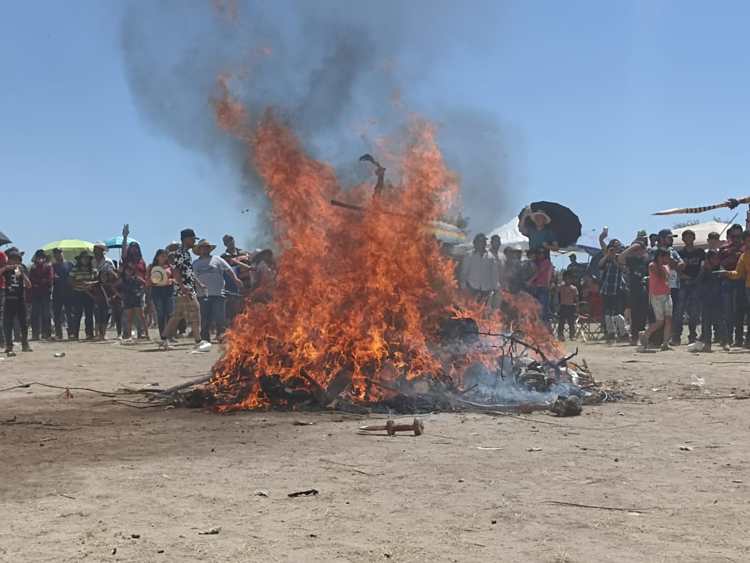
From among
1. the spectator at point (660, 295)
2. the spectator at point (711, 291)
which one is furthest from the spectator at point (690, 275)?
the spectator at point (660, 295)

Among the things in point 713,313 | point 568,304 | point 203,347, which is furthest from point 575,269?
point 203,347

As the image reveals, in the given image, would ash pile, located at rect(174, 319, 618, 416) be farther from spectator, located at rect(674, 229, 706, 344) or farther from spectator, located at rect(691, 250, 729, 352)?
spectator, located at rect(674, 229, 706, 344)

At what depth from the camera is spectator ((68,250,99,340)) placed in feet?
70.3

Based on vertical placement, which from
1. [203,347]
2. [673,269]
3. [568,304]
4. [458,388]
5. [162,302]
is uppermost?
[673,269]

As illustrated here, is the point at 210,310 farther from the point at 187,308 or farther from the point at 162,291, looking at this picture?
the point at 162,291

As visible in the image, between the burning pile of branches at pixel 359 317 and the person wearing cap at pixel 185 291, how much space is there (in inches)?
233

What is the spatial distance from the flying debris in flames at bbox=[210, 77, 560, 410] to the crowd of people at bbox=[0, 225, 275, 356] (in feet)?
19.0

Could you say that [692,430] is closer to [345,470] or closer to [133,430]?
[345,470]

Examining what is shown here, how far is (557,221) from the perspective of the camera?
20.4 meters

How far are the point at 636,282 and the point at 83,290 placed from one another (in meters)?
13.0

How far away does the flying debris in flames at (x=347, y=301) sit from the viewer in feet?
31.1

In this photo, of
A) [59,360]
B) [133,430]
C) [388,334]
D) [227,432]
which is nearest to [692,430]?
[388,334]

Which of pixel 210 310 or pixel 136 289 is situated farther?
pixel 136 289

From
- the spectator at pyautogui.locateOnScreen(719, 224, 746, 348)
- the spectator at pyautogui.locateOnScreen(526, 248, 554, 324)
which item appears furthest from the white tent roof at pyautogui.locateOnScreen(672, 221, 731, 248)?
the spectator at pyautogui.locateOnScreen(526, 248, 554, 324)
